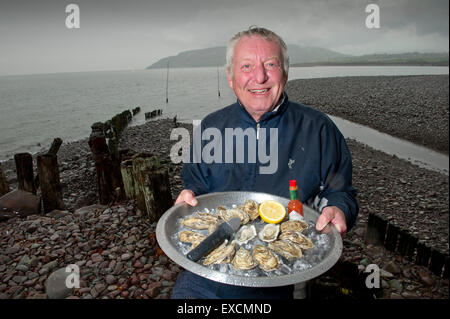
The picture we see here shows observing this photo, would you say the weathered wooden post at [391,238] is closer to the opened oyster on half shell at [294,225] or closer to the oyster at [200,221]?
the opened oyster on half shell at [294,225]

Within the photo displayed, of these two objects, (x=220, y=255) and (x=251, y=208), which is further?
(x=251, y=208)

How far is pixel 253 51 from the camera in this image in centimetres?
206

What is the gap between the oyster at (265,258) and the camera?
1454 millimetres

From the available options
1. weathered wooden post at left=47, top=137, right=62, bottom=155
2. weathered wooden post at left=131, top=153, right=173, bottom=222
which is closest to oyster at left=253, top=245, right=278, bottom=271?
weathered wooden post at left=131, top=153, right=173, bottom=222

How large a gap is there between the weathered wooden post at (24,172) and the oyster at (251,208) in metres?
4.04

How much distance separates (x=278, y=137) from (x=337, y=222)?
0.85 meters

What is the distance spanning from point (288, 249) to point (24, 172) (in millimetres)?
4524

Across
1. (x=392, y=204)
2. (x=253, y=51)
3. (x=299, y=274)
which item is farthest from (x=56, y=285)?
(x=392, y=204)

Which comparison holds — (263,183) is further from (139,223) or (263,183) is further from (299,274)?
(139,223)

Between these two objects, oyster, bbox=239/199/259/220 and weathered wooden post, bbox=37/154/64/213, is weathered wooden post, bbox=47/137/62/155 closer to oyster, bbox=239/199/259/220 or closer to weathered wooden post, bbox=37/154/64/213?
weathered wooden post, bbox=37/154/64/213

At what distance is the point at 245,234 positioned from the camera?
173 centimetres

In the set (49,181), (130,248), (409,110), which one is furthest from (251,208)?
(409,110)

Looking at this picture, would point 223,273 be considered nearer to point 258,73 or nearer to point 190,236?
point 190,236

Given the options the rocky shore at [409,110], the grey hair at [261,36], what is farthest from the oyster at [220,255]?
the grey hair at [261,36]
